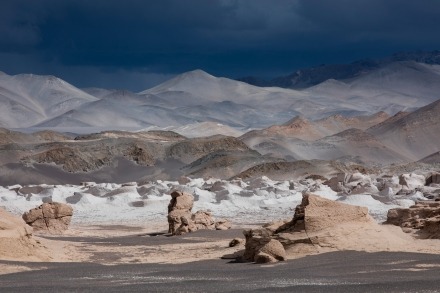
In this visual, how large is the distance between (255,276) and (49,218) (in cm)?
1308

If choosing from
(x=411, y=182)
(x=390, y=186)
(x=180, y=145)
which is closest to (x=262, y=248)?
(x=390, y=186)

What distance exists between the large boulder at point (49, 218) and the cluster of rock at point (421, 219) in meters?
10.2

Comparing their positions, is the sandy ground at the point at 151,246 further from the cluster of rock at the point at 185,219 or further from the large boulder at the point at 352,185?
the large boulder at the point at 352,185

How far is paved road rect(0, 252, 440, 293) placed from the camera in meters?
8.90

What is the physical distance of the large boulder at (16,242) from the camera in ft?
45.3

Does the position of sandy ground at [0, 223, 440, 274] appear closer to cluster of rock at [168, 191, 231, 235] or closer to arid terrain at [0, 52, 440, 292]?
arid terrain at [0, 52, 440, 292]

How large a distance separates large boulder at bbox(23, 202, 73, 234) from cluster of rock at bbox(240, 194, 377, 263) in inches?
393

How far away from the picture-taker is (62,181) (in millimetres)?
65312

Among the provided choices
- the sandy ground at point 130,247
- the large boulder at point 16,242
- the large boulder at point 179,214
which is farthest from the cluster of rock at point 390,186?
the large boulder at point 16,242

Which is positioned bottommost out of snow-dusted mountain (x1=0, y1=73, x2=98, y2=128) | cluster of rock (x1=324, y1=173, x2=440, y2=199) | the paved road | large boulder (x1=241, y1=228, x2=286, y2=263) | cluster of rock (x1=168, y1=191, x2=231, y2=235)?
the paved road

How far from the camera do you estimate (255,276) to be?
1044 centimetres

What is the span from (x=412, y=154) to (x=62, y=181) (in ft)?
189

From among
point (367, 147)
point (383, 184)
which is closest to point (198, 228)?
point (383, 184)

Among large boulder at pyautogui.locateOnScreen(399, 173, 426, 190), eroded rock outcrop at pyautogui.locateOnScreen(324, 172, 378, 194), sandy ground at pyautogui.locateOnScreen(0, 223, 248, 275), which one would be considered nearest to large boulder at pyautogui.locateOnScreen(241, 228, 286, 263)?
sandy ground at pyautogui.locateOnScreen(0, 223, 248, 275)
